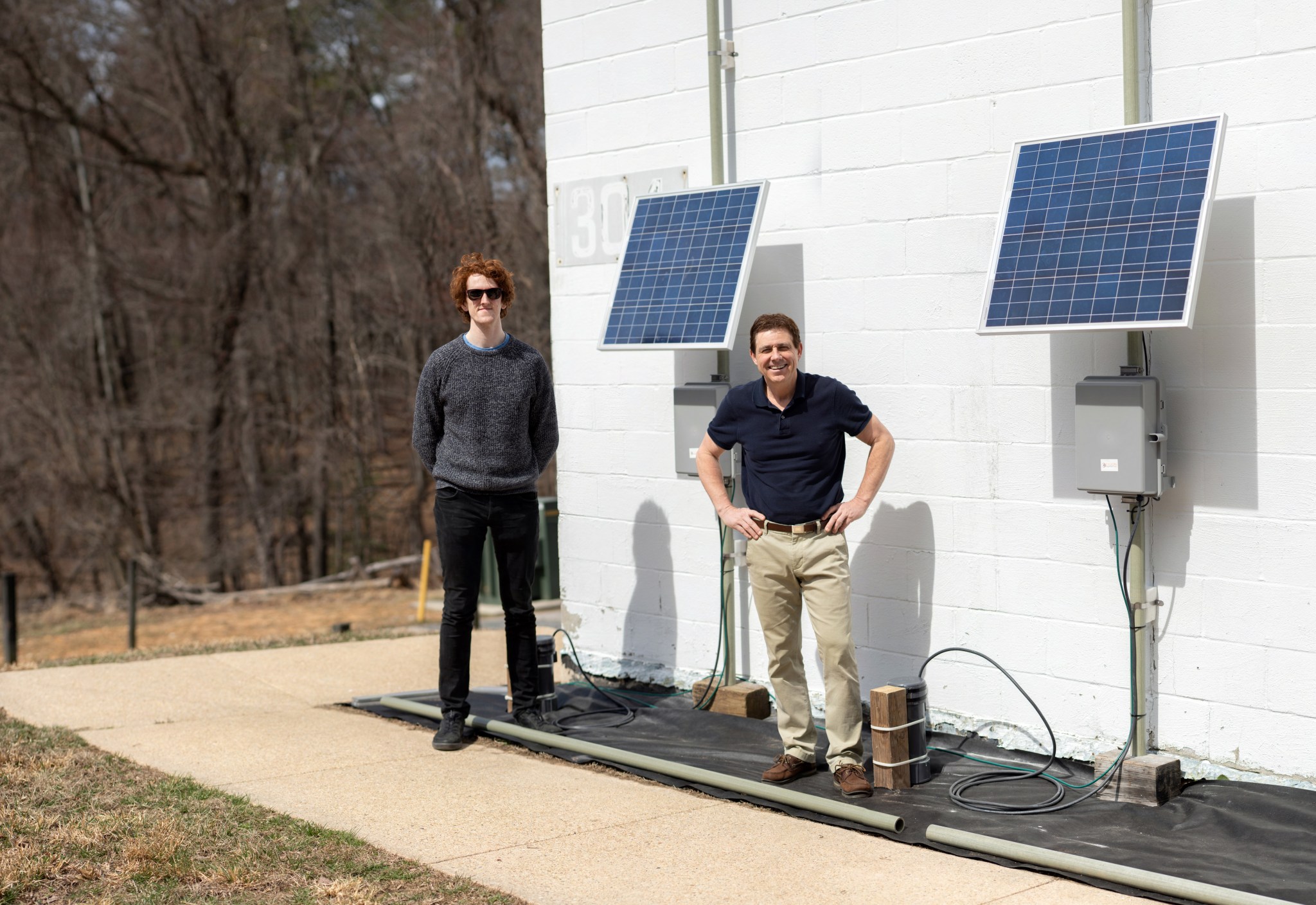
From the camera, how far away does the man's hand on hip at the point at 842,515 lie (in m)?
4.99

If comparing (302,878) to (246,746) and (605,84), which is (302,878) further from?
(605,84)

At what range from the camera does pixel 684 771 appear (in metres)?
5.12

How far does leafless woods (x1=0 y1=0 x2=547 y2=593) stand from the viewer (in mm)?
18406

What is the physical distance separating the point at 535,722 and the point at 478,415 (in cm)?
138

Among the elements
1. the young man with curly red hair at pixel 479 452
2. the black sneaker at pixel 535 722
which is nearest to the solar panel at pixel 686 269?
the young man with curly red hair at pixel 479 452

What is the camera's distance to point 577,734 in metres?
5.90

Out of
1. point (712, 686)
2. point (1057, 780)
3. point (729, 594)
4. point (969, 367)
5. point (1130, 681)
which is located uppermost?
point (969, 367)

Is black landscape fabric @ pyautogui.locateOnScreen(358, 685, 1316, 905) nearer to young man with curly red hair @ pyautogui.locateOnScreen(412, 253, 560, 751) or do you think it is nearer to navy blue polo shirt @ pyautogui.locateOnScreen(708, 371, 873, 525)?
young man with curly red hair @ pyautogui.locateOnScreen(412, 253, 560, 751)

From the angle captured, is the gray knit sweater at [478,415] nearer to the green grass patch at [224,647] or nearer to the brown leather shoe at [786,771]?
the brown leather shoe at [786,771]

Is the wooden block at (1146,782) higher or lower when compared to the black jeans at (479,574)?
lower

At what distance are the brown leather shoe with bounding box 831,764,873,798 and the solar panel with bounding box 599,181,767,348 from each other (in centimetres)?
181

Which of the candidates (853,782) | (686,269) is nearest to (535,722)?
(853,782)

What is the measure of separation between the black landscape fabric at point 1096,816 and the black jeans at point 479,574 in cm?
43

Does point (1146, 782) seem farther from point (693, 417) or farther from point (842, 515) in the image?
point (693, 417)
